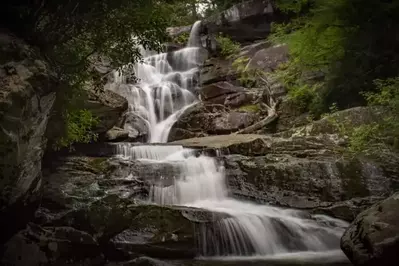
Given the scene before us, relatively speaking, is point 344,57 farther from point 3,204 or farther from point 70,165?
point 3,204

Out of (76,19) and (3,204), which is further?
(76,19)

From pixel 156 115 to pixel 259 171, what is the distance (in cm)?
741

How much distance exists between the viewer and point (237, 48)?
720 inches

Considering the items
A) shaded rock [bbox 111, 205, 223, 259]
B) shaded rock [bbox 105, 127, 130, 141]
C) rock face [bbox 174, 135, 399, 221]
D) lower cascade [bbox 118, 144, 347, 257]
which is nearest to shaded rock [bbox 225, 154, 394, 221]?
rock face [bbox 174, 135, 399, 221]

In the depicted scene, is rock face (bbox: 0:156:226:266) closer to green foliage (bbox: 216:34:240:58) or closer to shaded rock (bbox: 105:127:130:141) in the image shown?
shaded rock (bbox: 105:127:130:141)

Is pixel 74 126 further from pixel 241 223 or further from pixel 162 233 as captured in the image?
pixel 241 223

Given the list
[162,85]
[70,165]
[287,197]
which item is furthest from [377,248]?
[162,85]

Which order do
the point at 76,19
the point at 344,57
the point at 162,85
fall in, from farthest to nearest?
1. the point at 162,85
2. the point at 344,57
3. the point at 76,19

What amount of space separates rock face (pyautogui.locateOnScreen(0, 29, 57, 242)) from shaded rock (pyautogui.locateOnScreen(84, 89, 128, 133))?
4.53 m

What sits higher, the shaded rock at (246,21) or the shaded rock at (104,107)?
the shaded rock at (246,21)

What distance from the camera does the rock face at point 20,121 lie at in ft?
14.4

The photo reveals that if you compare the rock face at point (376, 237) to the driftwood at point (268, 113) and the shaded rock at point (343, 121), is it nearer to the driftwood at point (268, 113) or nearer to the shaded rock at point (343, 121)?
the shaded rock at point (343, 121)

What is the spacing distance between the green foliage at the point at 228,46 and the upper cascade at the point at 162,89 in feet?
3.51

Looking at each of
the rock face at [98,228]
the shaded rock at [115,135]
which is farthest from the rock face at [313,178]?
the shaded rock at [115,135]
